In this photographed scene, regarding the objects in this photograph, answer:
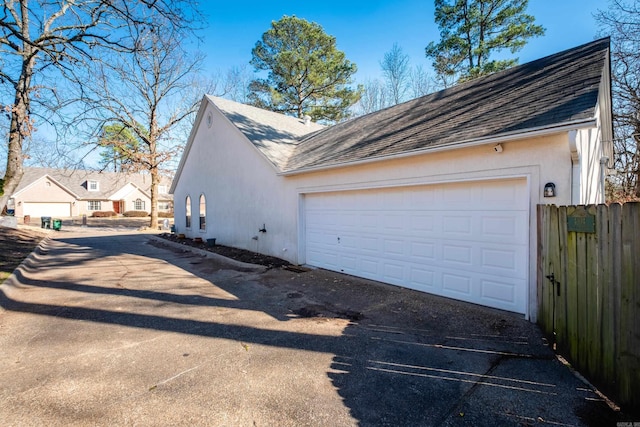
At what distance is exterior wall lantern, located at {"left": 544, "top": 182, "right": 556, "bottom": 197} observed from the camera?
15.3ft

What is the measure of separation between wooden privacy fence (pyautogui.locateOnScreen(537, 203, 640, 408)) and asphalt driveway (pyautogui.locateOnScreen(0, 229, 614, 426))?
298 mm

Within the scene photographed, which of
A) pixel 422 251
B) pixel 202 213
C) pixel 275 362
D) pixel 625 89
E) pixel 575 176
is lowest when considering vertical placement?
pixel 275 362

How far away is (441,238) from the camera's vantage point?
6105 mm

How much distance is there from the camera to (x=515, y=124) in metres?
5.14

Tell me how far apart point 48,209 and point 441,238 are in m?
50.0

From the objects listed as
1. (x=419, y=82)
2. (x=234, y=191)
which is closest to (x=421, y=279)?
(x=234, y=191)

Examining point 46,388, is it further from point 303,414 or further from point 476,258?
point 476,258

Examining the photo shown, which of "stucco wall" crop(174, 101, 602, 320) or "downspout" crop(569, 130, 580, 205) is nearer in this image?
"downspout" crop(569, 130, 580, 205)

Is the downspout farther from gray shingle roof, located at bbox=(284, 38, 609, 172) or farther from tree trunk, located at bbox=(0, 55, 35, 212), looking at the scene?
tree trunk, located at bbox=(0, 55, 35, 212)

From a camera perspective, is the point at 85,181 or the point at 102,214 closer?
the point at 102,214

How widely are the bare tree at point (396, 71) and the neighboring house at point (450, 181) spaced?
1420 cm

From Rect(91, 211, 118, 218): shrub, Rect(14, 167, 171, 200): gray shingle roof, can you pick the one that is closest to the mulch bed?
Rect(14, 167, 171, 200): gray shingle roof

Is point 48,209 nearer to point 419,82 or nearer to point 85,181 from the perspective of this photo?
point 85,181

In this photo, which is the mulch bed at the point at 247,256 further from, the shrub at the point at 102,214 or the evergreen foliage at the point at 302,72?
the shrub at the point at 102,214
